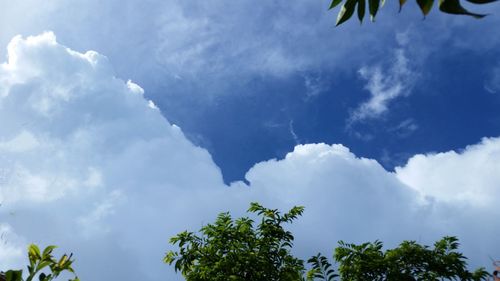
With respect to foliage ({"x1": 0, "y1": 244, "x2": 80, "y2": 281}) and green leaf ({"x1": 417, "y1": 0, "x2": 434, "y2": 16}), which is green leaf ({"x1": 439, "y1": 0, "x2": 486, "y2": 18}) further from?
foliage ({"x1": 0, "y1": 244, "x2": 80, "y2": 281})

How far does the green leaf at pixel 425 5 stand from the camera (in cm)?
170

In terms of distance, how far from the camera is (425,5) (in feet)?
5.60

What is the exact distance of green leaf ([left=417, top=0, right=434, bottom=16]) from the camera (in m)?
1.70

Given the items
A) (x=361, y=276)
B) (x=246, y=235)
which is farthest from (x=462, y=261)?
(x=246, y=235)

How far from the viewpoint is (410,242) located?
44.2 feet

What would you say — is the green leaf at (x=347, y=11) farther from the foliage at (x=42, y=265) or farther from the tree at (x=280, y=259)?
the tree at (x=280, y=259)

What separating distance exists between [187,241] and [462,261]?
8736 millimetres

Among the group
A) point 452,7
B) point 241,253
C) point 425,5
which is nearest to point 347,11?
point 425,5

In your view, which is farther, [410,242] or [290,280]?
[410,242]

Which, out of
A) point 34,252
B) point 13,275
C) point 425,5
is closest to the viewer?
point 425,5

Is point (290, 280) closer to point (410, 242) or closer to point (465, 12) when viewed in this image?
point (410, 242)

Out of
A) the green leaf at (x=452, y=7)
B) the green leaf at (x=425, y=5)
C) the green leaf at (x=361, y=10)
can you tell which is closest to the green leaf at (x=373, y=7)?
the green leaf at (x=361, y=10)

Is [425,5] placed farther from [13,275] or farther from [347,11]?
[13,275]

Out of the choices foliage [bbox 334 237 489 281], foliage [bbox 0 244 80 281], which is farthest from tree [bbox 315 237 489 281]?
foliage [bbox 0 244 80 281]
